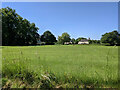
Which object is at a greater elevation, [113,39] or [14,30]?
[14,30]

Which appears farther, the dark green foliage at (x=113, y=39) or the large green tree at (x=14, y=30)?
the large green tree at (x=14, y=30)

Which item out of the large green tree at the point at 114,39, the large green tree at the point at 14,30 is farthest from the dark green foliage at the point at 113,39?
the large green tree at the point at 14,30

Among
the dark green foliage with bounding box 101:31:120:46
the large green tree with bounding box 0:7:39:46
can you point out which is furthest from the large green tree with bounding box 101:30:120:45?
the large green tree with bounding box 0:7:39:46

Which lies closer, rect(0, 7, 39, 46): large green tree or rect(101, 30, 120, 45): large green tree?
rect(101, 30, 120, 45): large green tree

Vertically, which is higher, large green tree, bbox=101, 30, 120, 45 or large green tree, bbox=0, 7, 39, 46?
large green tree, bbox=0, 7, 39, 46

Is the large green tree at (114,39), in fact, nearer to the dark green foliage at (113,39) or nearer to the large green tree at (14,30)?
the dark green foliage at (113,39)

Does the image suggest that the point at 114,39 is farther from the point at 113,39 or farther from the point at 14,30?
the point at 14,30

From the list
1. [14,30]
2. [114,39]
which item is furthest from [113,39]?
[14,30]

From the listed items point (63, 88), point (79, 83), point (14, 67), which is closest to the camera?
point (63, 88)

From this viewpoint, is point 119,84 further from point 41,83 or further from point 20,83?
point 20,83

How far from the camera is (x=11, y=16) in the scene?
69.6 feet

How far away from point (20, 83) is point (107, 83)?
4.04 feet

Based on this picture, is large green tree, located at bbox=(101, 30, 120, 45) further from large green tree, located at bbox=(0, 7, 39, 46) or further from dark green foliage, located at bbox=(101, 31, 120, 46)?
large green tree, located at bbox=(0, 7, 39, 46)

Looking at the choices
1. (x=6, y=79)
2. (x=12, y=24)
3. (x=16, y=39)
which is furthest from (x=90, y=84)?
(x=12, y=24)
